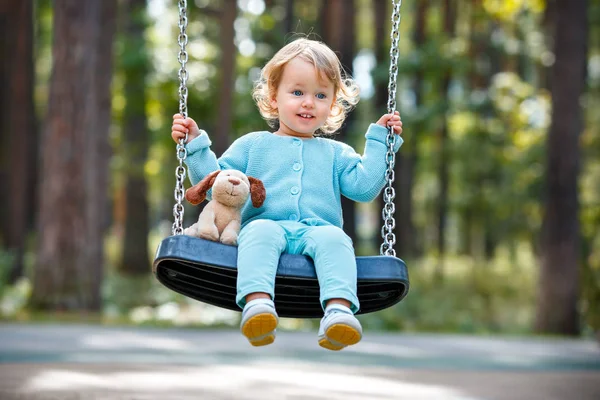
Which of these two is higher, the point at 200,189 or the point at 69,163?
the point at 200,189

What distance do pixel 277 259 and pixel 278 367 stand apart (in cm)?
438

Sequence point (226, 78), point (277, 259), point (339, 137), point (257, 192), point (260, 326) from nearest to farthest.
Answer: point (260, 326)
point (277, 259)
point (257, 192)
point (226, 78)
point (339, 137)

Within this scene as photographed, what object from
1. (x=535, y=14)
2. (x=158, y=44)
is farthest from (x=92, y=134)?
(x=535, y=14)

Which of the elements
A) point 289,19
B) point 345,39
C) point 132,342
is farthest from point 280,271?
point 289,19

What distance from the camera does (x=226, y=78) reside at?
512 inches

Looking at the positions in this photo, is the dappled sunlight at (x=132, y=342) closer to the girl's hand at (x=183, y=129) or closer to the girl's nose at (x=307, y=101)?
the girl's hand at (x=183, y=129)

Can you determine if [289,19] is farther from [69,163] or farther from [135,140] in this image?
[69,163]

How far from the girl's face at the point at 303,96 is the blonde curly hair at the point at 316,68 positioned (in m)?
0.03

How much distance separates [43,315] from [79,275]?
64 cm

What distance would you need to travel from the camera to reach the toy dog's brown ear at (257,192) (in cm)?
394

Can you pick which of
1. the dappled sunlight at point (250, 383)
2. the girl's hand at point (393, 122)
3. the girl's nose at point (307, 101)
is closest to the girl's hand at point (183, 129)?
the girl's nose at point (307, 101)

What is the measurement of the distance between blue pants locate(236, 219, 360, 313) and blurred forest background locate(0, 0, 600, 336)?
3.24 meters

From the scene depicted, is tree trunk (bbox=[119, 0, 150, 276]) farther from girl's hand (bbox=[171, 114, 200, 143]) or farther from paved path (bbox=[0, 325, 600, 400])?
girl's hand (bbox=[171, 114, 200, 143])

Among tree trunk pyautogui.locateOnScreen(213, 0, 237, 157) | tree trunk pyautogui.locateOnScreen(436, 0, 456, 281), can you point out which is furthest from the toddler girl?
tree trunk pyautogui.locateOnScreen(436, 0, 456, 281)
